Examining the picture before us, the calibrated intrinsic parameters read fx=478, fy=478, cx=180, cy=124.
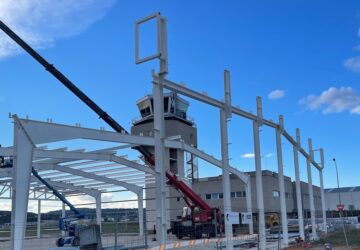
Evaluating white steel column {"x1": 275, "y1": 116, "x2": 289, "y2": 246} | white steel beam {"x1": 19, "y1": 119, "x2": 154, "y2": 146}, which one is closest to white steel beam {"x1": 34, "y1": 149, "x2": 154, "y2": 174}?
white steel beam {"x1": 19, "y1": 119, "x2": 154, "y2": 146}

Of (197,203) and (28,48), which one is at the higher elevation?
(28,48)

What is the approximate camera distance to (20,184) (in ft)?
52.3

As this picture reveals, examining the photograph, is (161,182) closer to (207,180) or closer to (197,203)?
(197,203)

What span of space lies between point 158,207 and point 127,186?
73.0 feet

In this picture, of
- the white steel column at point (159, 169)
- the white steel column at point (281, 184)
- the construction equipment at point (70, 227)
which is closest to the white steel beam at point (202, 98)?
the white steel column at point (159, 169)

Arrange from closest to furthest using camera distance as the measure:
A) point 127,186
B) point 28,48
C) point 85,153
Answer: point 28,48, point 85,153, point 127,186

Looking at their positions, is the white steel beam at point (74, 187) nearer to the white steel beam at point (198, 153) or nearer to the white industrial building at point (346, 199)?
the white steel beam at point (198, 153)

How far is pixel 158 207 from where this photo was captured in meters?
16.8

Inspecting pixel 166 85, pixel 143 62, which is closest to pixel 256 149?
pixel 166 85

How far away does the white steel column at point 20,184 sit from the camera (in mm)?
15523

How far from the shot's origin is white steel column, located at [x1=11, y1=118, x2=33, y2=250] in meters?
15.5

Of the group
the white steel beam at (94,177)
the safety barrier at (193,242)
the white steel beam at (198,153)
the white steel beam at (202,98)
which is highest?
the white steel beam at (202,98)

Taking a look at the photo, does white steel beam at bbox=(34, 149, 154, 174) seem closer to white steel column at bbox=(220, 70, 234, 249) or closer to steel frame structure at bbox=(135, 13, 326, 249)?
steel frame structure at bbox=(135, 13, 326, 249)

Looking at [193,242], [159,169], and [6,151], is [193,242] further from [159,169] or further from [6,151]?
[6,151]
